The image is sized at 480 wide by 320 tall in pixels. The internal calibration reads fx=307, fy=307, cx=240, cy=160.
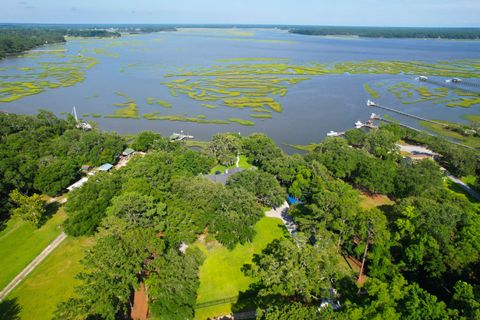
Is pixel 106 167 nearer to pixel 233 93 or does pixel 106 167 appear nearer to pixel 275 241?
pixel 275 241

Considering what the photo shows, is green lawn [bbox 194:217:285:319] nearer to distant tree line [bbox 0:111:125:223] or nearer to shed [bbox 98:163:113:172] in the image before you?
distant tree line [bbox 0:111:125:223]

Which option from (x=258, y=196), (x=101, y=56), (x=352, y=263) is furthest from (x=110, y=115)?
(x=101, y=56)

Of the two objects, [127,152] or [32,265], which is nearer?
[32,265]

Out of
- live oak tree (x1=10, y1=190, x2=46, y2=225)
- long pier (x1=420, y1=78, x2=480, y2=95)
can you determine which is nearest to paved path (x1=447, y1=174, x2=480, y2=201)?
live oak tree (x1=10, y1=190, x2=46, y2=225)

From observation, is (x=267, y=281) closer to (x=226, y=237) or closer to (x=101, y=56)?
(x=226, y=237)

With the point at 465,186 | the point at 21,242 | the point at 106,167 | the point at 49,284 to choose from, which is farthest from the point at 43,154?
the point at 465,186

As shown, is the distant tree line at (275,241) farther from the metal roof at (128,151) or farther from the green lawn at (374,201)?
the metal roof at (128,151)
